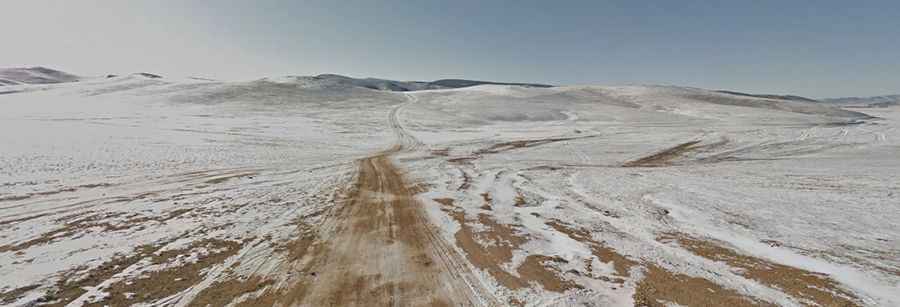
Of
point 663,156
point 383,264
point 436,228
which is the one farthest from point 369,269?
point 663,156

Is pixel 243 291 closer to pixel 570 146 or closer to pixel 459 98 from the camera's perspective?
pixel 570 146

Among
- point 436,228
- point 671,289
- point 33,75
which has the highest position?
point 33,75

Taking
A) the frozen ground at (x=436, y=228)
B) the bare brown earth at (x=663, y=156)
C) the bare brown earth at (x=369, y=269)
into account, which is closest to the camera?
the bare brown earth at (x=369, y=269)

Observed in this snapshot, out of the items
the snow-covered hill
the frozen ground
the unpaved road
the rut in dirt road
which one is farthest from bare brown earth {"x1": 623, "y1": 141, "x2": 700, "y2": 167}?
the snow-covered hill

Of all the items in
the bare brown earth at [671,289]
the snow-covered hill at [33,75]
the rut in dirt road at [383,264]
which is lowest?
the rut in dirt road at [383,264]

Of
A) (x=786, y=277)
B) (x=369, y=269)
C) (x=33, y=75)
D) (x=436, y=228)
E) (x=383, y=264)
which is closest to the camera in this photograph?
(x=786, y=277)

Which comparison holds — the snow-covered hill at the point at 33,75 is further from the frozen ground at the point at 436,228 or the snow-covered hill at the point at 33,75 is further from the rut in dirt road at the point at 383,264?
the rut in dirt road at the point at 383,264

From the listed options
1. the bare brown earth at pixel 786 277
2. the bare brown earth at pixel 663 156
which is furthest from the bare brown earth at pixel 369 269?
the bare brown earth at pixel 663 156

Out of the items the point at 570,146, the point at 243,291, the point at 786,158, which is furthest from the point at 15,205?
the point at 786,158

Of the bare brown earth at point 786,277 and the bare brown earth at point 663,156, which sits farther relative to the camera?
the bare brown earth at point 663,156

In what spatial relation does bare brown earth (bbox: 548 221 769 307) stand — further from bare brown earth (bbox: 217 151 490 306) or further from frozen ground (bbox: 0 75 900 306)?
bare brown earth (bbox: 217 151 490 306)

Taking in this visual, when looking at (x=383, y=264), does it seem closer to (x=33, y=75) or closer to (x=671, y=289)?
(x=671, y=289)
